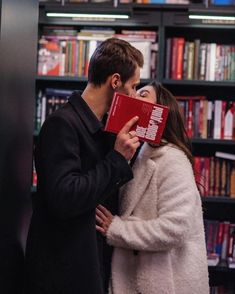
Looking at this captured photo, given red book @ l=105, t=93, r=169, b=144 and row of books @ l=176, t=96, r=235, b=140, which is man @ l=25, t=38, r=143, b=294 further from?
row of books @ l=176, t=96, r=235, b=140

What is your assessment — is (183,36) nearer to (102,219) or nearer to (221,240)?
(221,240)

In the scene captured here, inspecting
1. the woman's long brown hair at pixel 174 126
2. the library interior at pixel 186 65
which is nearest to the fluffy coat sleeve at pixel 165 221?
the woman's long brown hair at pixel 174 126

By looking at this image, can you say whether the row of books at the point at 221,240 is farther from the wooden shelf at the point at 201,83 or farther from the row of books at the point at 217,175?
the wooden shelf at the point at 201,83

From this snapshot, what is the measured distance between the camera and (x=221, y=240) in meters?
2.85

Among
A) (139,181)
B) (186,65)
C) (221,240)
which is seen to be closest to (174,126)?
(139,181)

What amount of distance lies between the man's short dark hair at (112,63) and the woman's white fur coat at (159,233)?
30cm

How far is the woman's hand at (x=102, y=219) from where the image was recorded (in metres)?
1.41

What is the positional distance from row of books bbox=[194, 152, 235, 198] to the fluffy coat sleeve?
138 centimetres

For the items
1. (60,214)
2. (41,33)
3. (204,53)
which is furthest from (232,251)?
(60,214)

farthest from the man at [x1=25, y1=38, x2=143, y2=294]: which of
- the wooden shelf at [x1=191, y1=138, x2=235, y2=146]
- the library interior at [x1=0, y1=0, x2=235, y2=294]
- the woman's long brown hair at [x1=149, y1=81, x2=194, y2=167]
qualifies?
the wooden shelf at [x1=191, y1=138, x2=235, y2=146]

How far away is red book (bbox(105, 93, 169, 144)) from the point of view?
Result: 1.27m

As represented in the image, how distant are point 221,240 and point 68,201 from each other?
1.92 m

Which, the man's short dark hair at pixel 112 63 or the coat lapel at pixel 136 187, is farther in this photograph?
the coat lapel at pixel 136 187

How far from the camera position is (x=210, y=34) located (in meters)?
3.08
